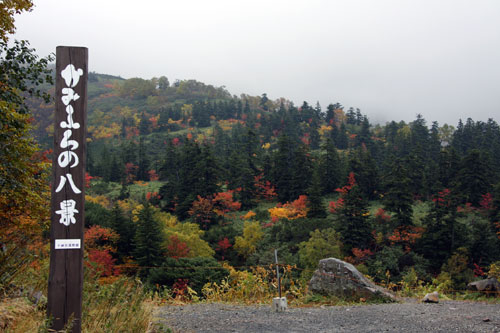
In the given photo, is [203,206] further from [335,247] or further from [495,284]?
[495,284]

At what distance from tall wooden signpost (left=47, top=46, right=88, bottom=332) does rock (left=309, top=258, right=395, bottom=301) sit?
6686 millimetres

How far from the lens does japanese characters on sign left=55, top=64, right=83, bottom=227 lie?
3228mm

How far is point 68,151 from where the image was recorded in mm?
3279

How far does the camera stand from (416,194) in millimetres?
45281

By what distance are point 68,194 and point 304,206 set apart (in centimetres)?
3588

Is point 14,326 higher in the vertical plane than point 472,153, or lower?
lower

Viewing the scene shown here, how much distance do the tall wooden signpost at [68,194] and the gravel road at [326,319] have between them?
2075 mm

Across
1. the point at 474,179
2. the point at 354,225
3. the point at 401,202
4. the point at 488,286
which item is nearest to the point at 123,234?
the point at 354,225

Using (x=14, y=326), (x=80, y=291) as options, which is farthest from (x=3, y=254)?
(x=80, y=291)

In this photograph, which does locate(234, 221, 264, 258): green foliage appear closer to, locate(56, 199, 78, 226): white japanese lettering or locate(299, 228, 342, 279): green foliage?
locate(299, 228, 342, 279): green foliage

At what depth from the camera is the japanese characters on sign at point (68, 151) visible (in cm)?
323

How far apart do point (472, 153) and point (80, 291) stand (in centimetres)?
4801

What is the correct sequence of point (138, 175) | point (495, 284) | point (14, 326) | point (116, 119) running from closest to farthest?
point (14, 326) < point (495, 284) < point (138, 175) < point (116, 119)

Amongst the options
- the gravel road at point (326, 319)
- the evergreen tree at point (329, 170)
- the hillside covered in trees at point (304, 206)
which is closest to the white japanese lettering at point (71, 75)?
the gravel road at point (326, 319)
